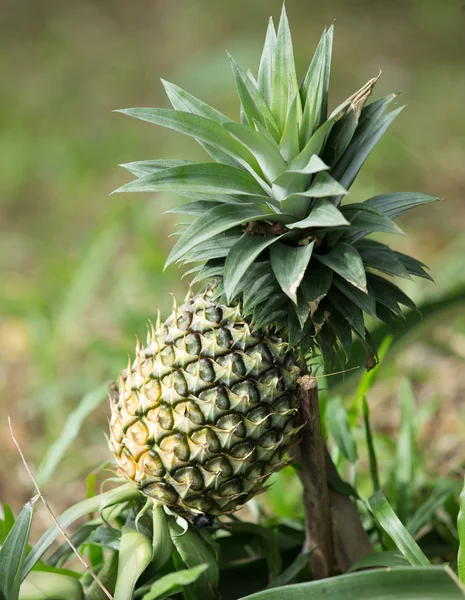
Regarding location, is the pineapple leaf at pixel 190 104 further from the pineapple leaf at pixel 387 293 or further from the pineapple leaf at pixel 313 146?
the pineapple leaf at pixel 387 293

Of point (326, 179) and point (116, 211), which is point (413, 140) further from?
point (326, 179)

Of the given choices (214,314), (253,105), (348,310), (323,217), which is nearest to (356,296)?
(348,310)

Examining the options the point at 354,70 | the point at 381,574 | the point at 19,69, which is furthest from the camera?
the point at 19,69

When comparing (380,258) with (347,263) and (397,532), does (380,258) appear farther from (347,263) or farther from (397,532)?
(397,532)

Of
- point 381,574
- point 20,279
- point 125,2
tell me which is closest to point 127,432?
point 381,574

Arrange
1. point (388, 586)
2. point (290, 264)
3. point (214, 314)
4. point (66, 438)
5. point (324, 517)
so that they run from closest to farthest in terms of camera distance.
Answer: point (388, 586)
point (290, 264)
point (214, 314)
point (324, 517)
point (66, 438)

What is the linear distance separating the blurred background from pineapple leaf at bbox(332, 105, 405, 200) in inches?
32.5

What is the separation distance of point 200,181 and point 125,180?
112 inches

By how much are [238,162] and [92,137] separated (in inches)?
129

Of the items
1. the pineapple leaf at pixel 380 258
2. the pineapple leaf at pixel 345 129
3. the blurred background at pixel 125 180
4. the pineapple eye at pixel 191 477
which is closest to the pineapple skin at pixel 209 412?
the pineapple eye at pixel 191 477

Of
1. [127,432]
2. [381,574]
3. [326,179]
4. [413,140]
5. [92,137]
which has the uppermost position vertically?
[92,137]

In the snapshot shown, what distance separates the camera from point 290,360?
125cm

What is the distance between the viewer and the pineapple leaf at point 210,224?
3.79 feet

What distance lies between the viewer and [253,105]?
1212 millimetres
